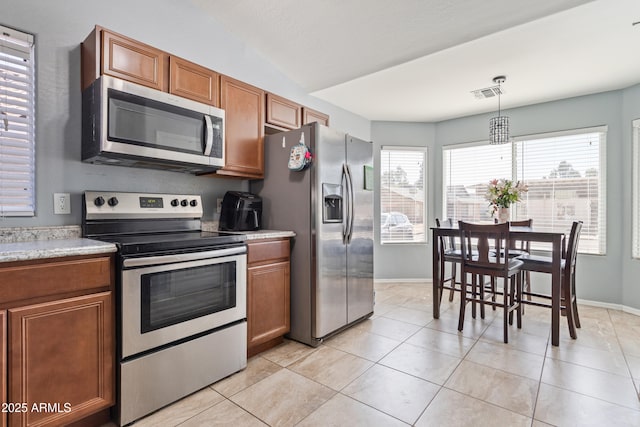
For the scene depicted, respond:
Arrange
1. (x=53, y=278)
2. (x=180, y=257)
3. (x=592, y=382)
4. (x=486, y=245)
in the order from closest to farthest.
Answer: (x=53, y=278), (x=180, y=257), (x=592, y=382), (x=486, y=245)

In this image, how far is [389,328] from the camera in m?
3.00

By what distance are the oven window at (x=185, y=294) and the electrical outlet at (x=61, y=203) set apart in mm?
788

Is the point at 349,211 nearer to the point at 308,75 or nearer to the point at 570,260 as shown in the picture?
the point at 308,75

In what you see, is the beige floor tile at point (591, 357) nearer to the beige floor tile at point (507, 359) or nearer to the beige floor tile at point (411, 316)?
the beige floor tile at point (507, 359)

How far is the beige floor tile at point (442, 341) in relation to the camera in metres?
2.53

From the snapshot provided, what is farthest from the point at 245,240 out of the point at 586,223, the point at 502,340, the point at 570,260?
the point at 586,223

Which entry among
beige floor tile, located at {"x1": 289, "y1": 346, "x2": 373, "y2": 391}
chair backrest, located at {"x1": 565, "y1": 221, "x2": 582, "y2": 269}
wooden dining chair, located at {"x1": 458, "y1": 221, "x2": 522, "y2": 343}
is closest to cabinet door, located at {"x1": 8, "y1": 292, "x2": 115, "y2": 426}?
beige floor tile, located at {"x1": 289, "y1": 346, "x2": 373, "y2": 391}

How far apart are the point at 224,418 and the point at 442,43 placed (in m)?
3.11

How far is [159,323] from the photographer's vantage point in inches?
68.9

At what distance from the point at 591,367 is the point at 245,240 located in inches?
102

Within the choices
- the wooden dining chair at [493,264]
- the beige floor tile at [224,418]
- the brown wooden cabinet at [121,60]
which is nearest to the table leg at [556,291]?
the wooden dining chair at [493,264]

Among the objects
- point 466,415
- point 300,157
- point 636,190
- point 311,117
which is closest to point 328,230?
point 300,157

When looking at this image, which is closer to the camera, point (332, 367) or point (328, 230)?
point (332, 367)

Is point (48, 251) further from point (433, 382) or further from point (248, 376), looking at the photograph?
point (433, 382)
